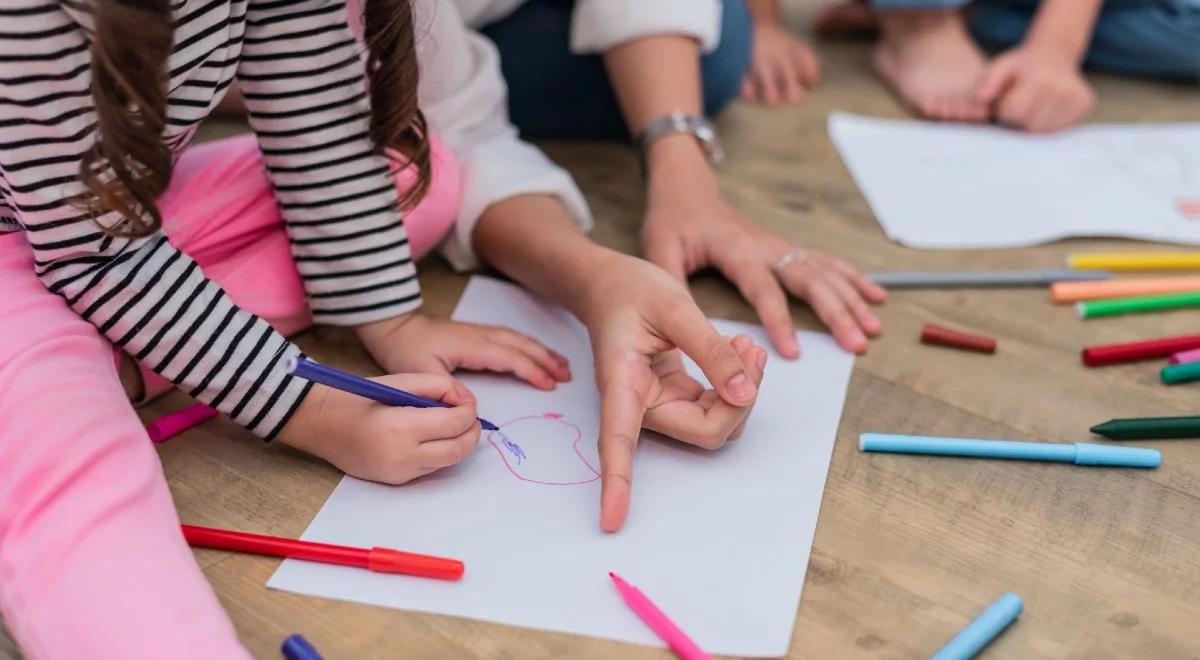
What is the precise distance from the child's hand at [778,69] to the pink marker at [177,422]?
607mm

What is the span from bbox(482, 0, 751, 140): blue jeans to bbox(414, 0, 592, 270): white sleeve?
0.35 feet

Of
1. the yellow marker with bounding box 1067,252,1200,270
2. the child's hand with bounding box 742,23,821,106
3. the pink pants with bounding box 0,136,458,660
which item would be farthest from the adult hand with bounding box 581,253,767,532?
the child's hand with bounding box 742,23,821,106

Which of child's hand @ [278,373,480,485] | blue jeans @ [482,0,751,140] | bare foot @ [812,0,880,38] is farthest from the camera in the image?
bare foot @ [812,0,880,38]

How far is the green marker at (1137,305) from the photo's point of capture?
30.8 inches

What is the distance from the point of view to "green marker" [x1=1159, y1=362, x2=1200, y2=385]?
71 cm

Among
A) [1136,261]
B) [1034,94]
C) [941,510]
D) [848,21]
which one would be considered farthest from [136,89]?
[848,21]

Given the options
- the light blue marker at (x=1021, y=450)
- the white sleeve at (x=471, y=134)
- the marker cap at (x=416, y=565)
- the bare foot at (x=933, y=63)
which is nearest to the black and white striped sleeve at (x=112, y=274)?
the marker cap at (x=416, y=565)

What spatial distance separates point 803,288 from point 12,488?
0.48 metres

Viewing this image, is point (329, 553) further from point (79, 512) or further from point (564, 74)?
point (564, 74)

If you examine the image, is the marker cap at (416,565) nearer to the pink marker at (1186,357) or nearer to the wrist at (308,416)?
the wrist at (308,416)

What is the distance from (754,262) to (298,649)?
1.33 feet

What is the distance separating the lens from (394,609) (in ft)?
1.78

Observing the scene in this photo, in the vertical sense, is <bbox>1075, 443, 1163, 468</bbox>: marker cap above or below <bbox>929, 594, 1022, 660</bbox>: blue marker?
below

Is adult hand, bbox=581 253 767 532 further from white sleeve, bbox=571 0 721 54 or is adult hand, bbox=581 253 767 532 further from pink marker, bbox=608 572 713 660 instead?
white sleeve, bbox=571 0 721 54
